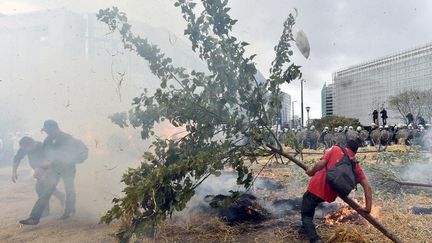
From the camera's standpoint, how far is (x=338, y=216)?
5.73 metres

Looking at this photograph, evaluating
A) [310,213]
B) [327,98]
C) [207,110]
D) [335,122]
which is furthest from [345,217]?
[327,98]

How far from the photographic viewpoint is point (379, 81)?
44.7m

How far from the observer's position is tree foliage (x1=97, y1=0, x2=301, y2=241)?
403 centimetres

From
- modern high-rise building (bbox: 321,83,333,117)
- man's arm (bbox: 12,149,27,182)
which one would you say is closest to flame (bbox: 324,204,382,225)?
man's arm (bbox: 12,149,27,182)

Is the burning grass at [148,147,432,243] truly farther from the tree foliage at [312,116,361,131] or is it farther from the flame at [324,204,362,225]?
the tree foliage at [312,116,361,131]

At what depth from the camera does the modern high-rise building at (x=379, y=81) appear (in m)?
38.1

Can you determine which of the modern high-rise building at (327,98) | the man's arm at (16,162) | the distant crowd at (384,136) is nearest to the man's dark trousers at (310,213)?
the man's arm at (16,162)

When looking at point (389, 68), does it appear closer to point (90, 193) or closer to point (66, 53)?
point (66, 53)

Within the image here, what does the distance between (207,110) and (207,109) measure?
0.5 inches

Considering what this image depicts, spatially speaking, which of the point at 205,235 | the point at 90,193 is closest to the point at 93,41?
the point at 90,193

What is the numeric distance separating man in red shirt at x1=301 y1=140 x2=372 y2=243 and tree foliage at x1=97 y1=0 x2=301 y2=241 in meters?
0.67

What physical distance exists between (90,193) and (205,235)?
12.1ft

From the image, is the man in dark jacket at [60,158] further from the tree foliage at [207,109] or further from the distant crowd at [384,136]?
the distant crowd at [384,136]

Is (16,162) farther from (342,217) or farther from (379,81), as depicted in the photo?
(379,81)
